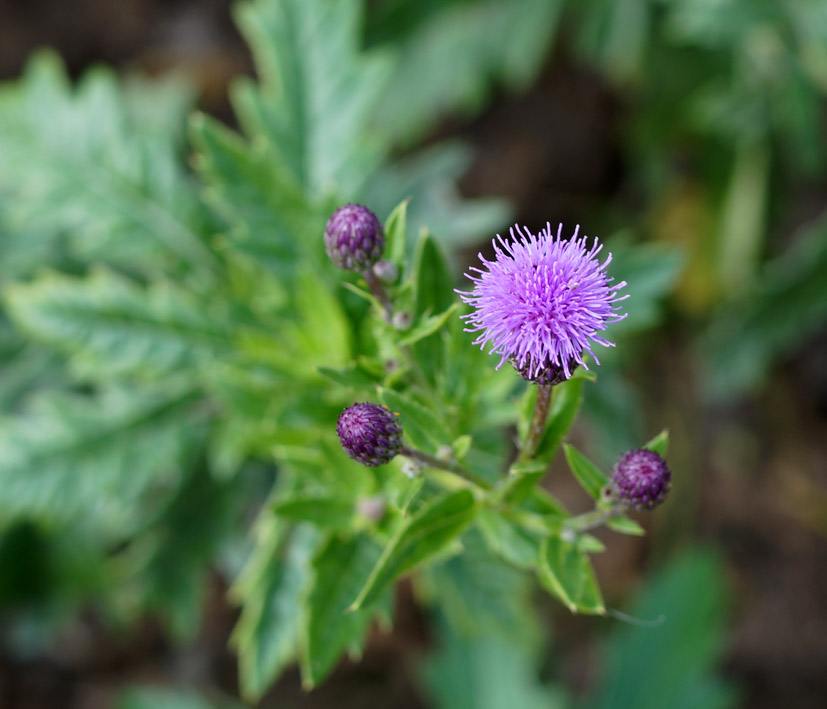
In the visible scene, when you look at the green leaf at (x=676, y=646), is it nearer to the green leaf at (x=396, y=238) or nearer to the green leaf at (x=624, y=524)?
the green leaf at (x=624, y=524)

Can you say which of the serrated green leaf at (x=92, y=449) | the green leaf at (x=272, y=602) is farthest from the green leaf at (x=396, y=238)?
the serrated green leaf at (x=92, y=449)

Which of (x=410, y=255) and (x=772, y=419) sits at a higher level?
(x=772, y=419)

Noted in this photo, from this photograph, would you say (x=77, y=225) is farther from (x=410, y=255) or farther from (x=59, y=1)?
(x=59, y=1)

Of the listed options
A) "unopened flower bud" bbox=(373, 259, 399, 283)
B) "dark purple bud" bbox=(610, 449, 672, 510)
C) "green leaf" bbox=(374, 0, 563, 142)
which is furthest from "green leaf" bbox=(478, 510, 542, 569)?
"green leaf" bbox=(374, 0, 563, 142)

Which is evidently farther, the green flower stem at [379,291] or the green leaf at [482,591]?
the green leaf at [482,591]

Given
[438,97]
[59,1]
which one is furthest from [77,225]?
[59,1]

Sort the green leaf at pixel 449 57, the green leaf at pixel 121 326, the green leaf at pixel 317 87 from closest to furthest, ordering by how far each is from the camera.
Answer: the green leaf at pixel 121 326 < the green leaf at pixel 317 87 < the green leaf at pixel 449 57
